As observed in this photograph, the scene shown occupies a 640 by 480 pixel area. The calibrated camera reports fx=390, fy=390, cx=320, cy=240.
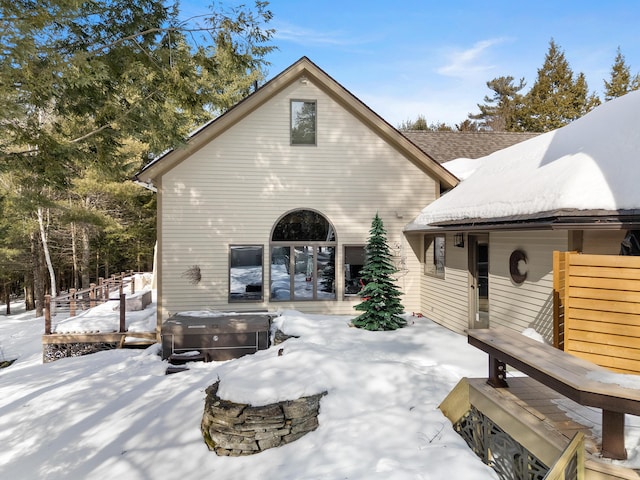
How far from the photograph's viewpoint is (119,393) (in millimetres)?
7172

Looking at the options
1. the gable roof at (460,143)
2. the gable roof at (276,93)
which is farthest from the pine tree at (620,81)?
the gable roof at (276,93)

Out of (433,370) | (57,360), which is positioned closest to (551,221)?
(433,370)

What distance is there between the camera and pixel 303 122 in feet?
36.8

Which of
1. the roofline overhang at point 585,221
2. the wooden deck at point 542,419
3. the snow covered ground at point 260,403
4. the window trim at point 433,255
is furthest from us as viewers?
the window trim at point 433,255

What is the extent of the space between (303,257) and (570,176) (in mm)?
7001

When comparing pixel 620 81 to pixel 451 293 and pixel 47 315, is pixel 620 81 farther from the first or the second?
pixel 47 315

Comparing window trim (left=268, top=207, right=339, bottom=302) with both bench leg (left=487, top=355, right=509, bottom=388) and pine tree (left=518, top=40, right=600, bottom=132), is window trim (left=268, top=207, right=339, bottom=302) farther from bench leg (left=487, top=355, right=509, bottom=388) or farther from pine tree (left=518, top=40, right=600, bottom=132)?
pine tree (left=518, top=40, right=600, bottom=132)

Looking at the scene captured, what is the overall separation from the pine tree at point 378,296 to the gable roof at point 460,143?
6.35 meters

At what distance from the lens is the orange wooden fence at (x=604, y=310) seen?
430cm

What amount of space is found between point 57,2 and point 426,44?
1498cm

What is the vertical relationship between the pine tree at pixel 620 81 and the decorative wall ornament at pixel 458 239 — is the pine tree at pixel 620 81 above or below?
above

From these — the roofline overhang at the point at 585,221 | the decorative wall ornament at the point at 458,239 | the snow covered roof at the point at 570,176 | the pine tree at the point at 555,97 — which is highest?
the pine tree at the point at 555,97

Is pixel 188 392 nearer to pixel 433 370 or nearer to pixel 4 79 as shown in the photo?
pixel 433 370

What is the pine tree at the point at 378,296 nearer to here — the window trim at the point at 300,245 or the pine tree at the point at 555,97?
the window trim at the point at 300,245
